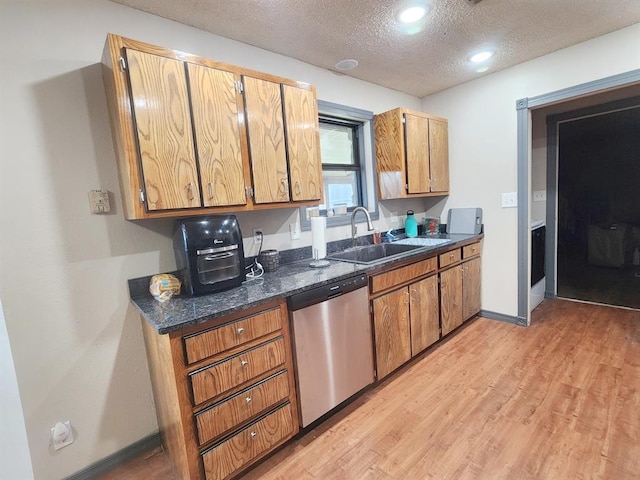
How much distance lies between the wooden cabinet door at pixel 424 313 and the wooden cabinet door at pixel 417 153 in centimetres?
92

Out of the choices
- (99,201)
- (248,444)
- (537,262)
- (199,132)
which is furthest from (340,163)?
(537,262)

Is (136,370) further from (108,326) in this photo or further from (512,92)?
(512,92)

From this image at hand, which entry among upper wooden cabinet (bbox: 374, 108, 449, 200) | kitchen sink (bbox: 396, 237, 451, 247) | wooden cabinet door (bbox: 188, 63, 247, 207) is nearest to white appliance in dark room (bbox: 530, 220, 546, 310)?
kitchen sink (bbox: 396, 237, 451, 247)

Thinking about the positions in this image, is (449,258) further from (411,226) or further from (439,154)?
(439,154)

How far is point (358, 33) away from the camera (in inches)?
79.2

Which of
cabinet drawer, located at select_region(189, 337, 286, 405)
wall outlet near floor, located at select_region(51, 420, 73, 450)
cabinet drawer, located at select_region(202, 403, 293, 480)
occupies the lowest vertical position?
cabinet drawer, located at select_region(202, 403, 293, 480)

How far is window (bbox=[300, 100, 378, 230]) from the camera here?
106 inches

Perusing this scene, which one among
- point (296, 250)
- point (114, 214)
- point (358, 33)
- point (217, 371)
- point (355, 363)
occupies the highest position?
point (358, 33)

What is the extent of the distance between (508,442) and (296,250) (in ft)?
5.53

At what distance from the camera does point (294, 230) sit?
7.69ft

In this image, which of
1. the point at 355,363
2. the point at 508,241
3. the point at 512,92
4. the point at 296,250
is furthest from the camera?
the point at 508,241

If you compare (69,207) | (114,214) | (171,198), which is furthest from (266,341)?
(69,207)

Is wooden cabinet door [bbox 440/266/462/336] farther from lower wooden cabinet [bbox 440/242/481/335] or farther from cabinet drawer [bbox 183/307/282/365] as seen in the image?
cabinet drawer [bbox 183/307/282/365]

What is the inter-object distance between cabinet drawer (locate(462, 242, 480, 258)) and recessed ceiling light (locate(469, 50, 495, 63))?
63.2 inches
